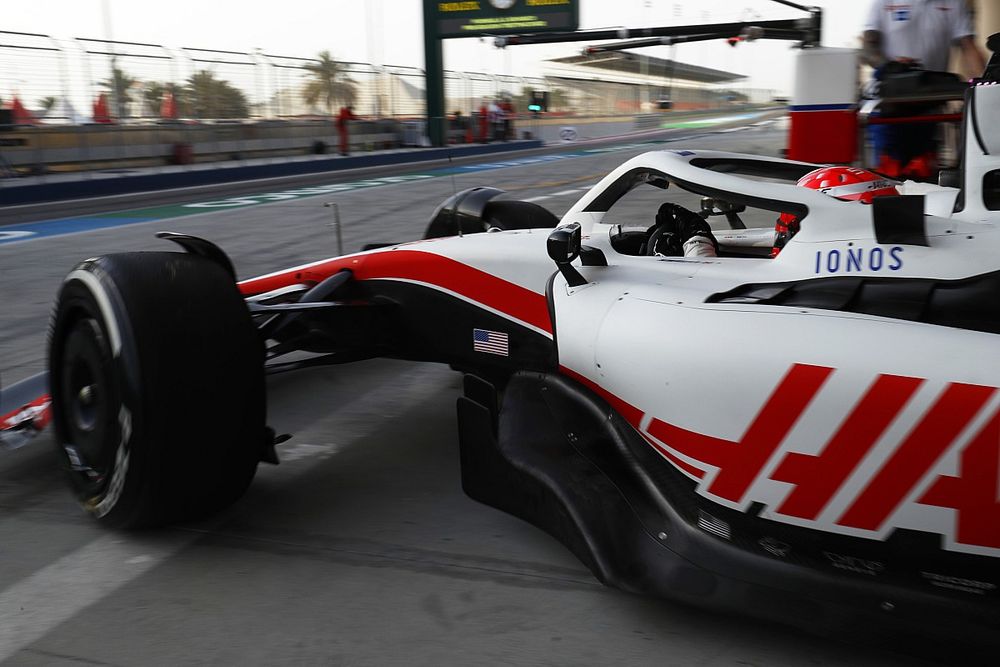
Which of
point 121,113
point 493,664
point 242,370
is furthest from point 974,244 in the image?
point 121,113

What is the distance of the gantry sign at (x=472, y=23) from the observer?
91.5 ft

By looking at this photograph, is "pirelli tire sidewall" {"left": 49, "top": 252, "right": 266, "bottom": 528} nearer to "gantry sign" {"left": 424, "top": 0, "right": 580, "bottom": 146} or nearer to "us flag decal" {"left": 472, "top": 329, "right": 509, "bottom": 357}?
"us flag decal" {"left": 472, "top": 329, "right": 509, "bottom": 357}

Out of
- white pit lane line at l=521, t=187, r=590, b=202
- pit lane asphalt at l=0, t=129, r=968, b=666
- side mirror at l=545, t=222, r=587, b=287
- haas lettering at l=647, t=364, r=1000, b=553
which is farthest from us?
white pit lane line at l=521, t=187, r=590, b=202

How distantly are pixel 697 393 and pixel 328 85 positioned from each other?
79.8ft

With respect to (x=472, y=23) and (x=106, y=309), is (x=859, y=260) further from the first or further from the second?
→ (x=472, y=23)

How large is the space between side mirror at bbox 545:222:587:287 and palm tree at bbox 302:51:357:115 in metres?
22.7

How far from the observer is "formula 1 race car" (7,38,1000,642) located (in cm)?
201

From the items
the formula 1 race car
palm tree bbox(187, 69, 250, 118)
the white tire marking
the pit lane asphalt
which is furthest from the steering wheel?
palm tree bbox(187, 69, 250, 118)

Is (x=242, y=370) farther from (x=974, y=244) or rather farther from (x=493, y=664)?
(x=974, y=244)

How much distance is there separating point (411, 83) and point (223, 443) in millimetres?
27786

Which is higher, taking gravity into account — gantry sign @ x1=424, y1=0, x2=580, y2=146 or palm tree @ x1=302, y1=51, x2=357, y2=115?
gantry sign @ x1=424, y1=0, x2=580, y2=146

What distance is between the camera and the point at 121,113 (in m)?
17.9

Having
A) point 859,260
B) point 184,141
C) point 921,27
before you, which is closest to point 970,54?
point 921,27

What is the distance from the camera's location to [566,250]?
2736mm
